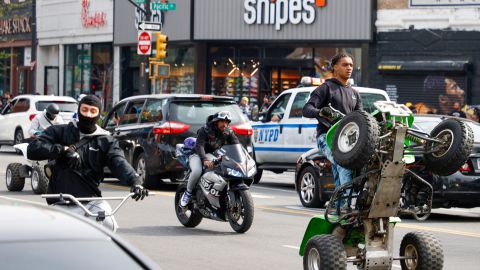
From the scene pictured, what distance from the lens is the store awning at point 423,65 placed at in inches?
1314

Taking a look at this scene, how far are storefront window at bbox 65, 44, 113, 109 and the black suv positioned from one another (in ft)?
89.9

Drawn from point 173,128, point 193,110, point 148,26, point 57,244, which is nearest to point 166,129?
point 173,128

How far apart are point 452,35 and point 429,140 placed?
2543 cm

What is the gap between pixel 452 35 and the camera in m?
34.0

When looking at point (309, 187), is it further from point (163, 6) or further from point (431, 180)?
point (163, 6)

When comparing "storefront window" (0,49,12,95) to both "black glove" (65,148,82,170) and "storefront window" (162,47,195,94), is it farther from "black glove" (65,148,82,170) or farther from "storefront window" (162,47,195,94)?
"black glove" (65,148,82,170)

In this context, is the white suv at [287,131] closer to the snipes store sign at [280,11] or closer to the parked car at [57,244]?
the snipes store sign at [280,11]

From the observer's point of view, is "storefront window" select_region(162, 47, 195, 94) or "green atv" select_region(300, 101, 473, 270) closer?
"green atv" select_region(300, 101, 473, 270)

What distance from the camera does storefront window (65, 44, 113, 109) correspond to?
48688 millimetres

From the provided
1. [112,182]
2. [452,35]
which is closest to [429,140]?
[112,182]

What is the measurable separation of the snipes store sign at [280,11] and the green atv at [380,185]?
2808 cm

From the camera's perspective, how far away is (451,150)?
9.10 m

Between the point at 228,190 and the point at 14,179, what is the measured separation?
6973mm

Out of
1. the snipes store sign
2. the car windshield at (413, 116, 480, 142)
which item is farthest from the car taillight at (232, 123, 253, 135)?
the snipes store sign
